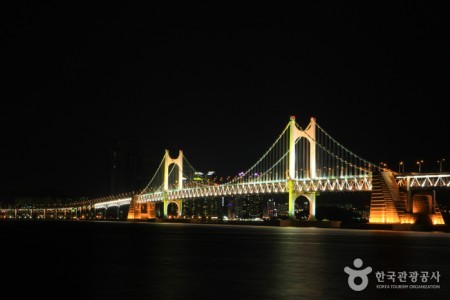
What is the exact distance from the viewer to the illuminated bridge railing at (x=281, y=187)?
6925cm

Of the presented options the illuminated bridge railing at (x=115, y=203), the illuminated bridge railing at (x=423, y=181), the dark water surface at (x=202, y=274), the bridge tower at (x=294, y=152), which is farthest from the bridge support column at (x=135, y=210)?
the dark water surface at (x=202, y=274)

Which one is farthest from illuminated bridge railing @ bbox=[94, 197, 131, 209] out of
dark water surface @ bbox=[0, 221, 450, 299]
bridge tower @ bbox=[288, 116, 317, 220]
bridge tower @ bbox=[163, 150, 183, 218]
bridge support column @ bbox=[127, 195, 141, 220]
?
dark water surface @ bbox=[0, 221, 450, 299]

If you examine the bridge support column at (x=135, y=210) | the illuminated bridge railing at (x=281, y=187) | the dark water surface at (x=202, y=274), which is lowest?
the bridge support column at (x=135, y=210)

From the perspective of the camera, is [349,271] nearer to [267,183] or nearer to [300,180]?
[300,180]

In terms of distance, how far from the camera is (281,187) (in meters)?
76.6

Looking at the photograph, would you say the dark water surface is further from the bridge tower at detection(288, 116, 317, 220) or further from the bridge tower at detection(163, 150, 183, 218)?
the bridge tower at detection(163, 150, 183, 218)

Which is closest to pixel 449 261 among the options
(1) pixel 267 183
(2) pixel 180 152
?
(1) pixel 267 183

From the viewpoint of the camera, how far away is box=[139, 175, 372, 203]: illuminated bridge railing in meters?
69.2

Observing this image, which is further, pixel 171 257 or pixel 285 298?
→ pixel 171 257

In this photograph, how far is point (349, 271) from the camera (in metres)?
19.5

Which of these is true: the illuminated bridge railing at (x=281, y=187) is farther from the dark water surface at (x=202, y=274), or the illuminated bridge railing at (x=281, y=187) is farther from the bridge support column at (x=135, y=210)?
the dark water surface at (x=202, y=274)

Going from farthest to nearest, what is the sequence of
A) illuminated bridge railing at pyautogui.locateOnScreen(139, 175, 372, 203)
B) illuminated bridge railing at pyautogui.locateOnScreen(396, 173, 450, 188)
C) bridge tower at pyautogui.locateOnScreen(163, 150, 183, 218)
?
bridge tower at pyautogui.locateOnScreen(163, 150, 183, 218) < illuminated bridge railing at pyautogui.locateOnScreen(139, 175, 372, 203) < illuminated bridge railing at pyautogui.locateOnScreen(396, 173, 450, 188)

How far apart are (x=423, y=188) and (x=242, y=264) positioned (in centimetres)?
5068

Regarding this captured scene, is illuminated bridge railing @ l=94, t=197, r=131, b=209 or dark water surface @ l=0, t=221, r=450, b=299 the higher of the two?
dark water surface @ l=0, t=221, r=450, b=299
